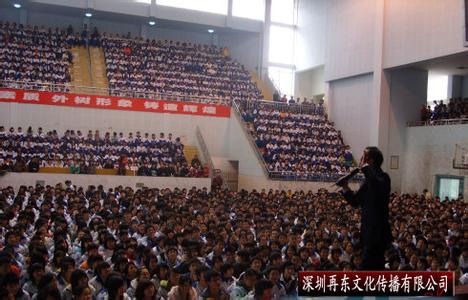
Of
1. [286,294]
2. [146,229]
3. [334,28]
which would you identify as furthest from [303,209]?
[334,28]

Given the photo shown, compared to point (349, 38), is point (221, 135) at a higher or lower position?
lower

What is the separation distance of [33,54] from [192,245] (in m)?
19.8

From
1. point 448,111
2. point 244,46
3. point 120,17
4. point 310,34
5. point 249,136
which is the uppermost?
point 120,17

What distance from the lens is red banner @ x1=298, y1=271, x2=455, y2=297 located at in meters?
3.30

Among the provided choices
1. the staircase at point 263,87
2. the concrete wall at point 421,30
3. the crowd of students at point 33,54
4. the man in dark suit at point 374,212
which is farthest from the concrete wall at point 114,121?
the man in dark suit at point 374,212

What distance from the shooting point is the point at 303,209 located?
12.3 metres

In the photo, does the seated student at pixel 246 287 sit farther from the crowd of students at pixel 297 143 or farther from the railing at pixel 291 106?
the railing at pixel 291 106

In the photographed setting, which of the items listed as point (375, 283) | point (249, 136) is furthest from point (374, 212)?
point (249, 136)

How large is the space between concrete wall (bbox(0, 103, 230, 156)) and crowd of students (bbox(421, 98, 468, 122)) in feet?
28.8

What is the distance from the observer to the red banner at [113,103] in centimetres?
2064

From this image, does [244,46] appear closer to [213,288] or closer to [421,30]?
[421,30]

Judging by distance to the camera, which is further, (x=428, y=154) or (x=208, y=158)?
(x=208, y=158)

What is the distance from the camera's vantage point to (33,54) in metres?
23.8

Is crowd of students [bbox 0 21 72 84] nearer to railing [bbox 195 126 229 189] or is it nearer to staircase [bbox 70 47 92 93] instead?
staircase [bbox 70 47 92 93]
